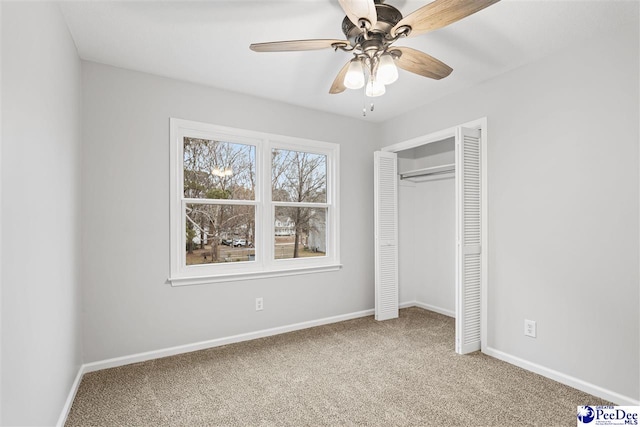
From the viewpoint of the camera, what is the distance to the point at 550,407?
2.31 m

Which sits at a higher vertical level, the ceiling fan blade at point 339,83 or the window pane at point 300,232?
the ceiling fan blade at point 339,83

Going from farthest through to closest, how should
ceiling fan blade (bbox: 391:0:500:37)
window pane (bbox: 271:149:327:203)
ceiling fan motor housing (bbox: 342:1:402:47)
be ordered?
1. window pane (bbox: 271:149:327:203)
2. ceiling fan motor housing (bbox: 342:1:402:47)
3. ceiling fan blade (bbox: 391:0:500:37)

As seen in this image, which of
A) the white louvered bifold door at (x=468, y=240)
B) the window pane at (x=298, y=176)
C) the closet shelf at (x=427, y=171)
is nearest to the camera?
the white louvered bifold door at (x=468, y=240)

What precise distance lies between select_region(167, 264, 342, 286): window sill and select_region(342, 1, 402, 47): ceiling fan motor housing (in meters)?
2.40

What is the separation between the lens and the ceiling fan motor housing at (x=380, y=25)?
193 centimetres

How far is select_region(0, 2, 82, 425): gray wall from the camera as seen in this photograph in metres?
1.33

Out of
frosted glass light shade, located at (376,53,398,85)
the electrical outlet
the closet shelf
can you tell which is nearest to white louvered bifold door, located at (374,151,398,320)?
the closet shelf

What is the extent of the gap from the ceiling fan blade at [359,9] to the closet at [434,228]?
6.06ft

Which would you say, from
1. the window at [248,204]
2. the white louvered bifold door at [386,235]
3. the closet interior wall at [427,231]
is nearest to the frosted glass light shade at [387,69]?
the window at [248,204]

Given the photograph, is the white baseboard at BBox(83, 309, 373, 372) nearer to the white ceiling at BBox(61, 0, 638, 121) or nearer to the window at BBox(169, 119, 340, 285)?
the window at BBox(169, 119, 340, 285)

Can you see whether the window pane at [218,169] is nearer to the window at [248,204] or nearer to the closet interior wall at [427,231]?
the window at [248,204]

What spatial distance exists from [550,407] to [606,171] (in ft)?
5.33

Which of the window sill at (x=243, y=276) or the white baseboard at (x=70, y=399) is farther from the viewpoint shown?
the window sill at (x=243, y=276)

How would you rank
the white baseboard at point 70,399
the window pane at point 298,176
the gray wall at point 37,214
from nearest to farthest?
the gray wall at point 37,214, the white baseboard at point 70,399, the window pane at point 298,176
